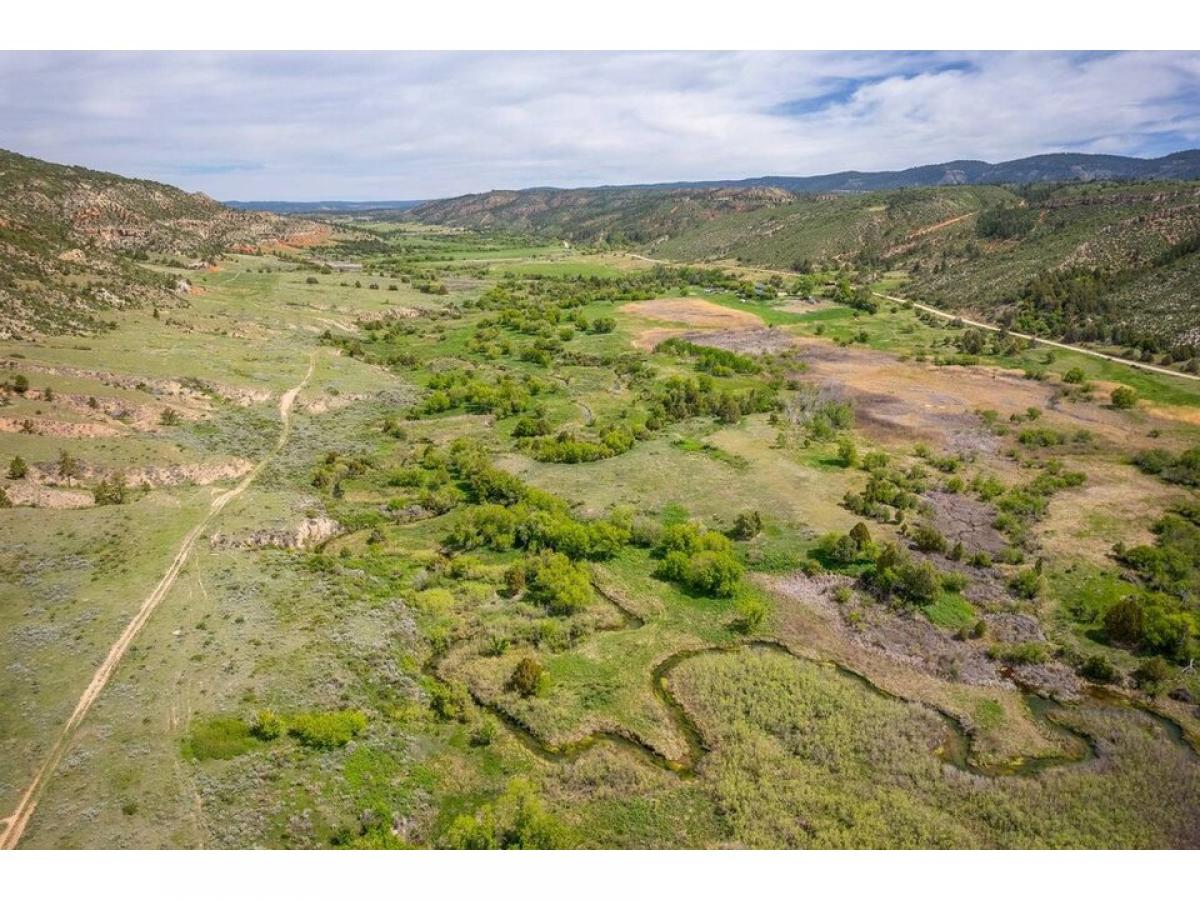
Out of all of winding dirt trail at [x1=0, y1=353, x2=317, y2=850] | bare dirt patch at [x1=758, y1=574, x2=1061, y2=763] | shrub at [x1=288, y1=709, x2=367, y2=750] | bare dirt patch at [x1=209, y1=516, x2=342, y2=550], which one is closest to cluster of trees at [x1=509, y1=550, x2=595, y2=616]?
bare dirt patch at [x1=758, y1=574, x2=1061, y2=763]

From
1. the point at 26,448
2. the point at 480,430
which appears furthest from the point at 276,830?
the point at 480,430

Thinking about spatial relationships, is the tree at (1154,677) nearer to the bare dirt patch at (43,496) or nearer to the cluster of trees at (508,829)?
the cluster of trees at (508,829)

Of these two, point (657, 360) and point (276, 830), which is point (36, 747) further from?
point (657, 360)

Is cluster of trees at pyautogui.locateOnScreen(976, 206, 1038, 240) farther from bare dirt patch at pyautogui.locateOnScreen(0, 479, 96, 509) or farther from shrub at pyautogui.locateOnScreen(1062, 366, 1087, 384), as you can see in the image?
bare dirt patch at pyautogui.locateOnScreen(0, 479, 96, 509)

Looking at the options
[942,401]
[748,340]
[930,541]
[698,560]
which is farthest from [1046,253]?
[698,560]

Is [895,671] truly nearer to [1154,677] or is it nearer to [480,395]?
[1154,677]
